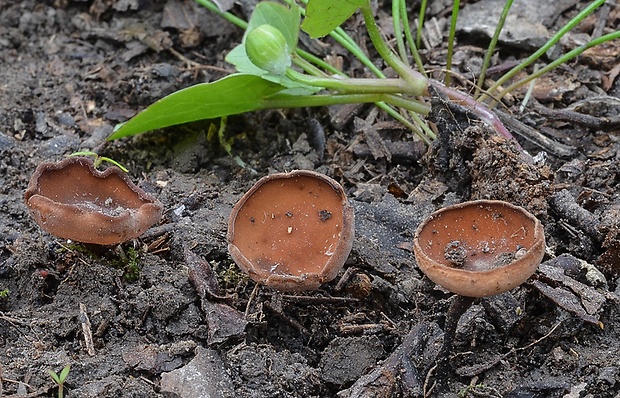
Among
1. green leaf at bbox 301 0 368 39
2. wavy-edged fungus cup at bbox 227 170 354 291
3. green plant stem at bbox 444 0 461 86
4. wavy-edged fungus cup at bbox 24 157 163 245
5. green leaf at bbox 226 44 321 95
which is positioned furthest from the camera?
green plant stem at bbox 444 0 461 86

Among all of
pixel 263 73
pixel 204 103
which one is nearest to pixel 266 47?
pixel 263 73

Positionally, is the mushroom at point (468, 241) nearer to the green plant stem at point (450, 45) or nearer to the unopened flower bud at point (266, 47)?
the unopened flower bud at point (266, 47)

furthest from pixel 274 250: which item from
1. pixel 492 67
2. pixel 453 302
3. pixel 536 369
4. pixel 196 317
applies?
pixel 492 67

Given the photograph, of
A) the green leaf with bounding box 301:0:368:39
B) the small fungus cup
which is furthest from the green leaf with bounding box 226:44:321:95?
the small fungus cup

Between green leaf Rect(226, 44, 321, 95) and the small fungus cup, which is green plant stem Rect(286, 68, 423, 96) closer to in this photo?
green leaf Rect(226, 44, 321, 95)

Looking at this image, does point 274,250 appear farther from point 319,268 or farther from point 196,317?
point 196,317

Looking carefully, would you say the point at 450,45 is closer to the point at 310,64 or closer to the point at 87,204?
the point at 310,64

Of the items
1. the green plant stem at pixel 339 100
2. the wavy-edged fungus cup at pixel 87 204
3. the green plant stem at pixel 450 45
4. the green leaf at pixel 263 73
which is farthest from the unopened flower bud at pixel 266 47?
the green plant stem at pixel 450 45
